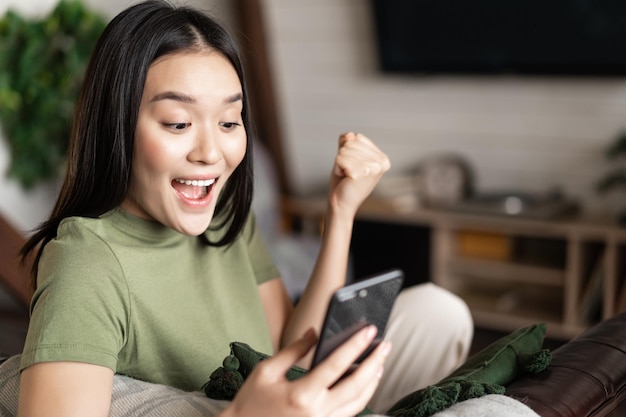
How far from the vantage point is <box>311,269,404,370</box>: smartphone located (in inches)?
34.0

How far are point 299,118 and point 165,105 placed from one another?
3.03 m

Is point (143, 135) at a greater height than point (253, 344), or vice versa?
point (143, 135)

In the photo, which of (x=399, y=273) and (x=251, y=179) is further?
(x=251, y=179)

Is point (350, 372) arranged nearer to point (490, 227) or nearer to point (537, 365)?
point (537, 365)

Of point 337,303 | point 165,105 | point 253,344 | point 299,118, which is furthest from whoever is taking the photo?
point 299,118

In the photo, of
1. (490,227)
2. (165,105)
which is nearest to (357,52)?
(490,227)

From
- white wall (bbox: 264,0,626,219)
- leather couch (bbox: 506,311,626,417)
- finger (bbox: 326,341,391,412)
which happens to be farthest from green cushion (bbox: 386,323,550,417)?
white wall (bbox: 264,0,626,219)

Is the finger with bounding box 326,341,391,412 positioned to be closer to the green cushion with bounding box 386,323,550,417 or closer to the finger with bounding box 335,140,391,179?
the green cushion with bounding box 386,323,550,417

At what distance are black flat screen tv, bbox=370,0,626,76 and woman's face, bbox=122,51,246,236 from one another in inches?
91.9

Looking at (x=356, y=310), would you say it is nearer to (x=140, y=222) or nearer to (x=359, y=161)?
(x=140, y=222)

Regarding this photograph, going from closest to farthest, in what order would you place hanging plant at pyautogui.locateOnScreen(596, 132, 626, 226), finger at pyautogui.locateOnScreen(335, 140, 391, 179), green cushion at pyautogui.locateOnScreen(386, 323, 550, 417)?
green cushion at pyautogui.locateOnScreen(386, 323, 550, 417), finger at pyautogui.locateOnScreen(335, 140, 391, 179), hanging plant at pyautogui.locateOnScreen(596, 132, 626, 226)

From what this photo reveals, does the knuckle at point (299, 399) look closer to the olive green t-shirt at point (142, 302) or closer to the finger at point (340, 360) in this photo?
the finger at point (340, 360)

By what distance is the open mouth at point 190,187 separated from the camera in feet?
4.43

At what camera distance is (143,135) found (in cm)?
129
